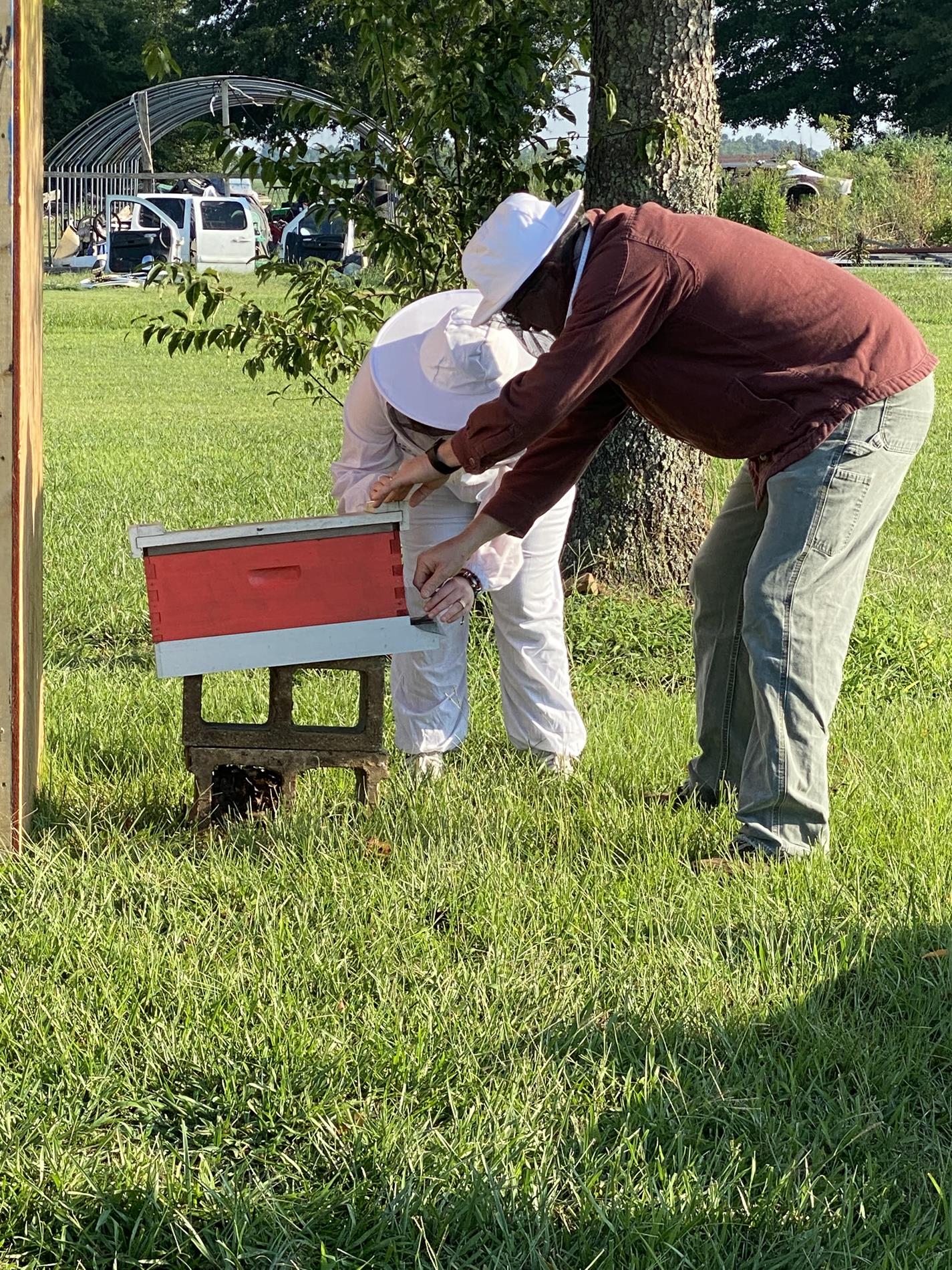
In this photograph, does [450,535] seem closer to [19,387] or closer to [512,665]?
[512,665]

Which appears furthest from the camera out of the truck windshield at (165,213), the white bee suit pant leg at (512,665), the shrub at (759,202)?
the truck windshield at (165,213)

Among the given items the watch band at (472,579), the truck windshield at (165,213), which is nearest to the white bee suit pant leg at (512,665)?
the watch band at (472,579)

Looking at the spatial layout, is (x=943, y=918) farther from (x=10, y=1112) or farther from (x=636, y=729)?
(x=10, y=1112)

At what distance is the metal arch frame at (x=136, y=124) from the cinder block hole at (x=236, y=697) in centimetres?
2827

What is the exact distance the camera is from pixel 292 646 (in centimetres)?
353

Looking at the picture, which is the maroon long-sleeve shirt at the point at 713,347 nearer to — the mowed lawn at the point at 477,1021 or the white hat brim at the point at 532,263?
the white hat brim at the point at 532,263

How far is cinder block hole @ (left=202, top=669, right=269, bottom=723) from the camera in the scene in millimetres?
4906

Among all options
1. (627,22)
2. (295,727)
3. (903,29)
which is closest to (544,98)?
(627,22)

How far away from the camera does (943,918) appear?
335 centimetres

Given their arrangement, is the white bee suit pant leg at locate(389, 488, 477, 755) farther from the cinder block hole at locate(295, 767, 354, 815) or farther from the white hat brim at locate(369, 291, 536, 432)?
the white hat brim at locate(369, 291, 536, 432)

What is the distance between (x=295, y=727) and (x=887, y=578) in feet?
13.8

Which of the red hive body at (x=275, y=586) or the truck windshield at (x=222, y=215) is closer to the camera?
the red hive body at (x=275, y=586)

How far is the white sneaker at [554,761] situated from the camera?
4.33m

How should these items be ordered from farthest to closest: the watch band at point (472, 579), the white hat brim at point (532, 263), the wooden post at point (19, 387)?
the watch band at point (472, 579) < the wooden post at point (19, 387) < the white hat brim at point (532, 263)
